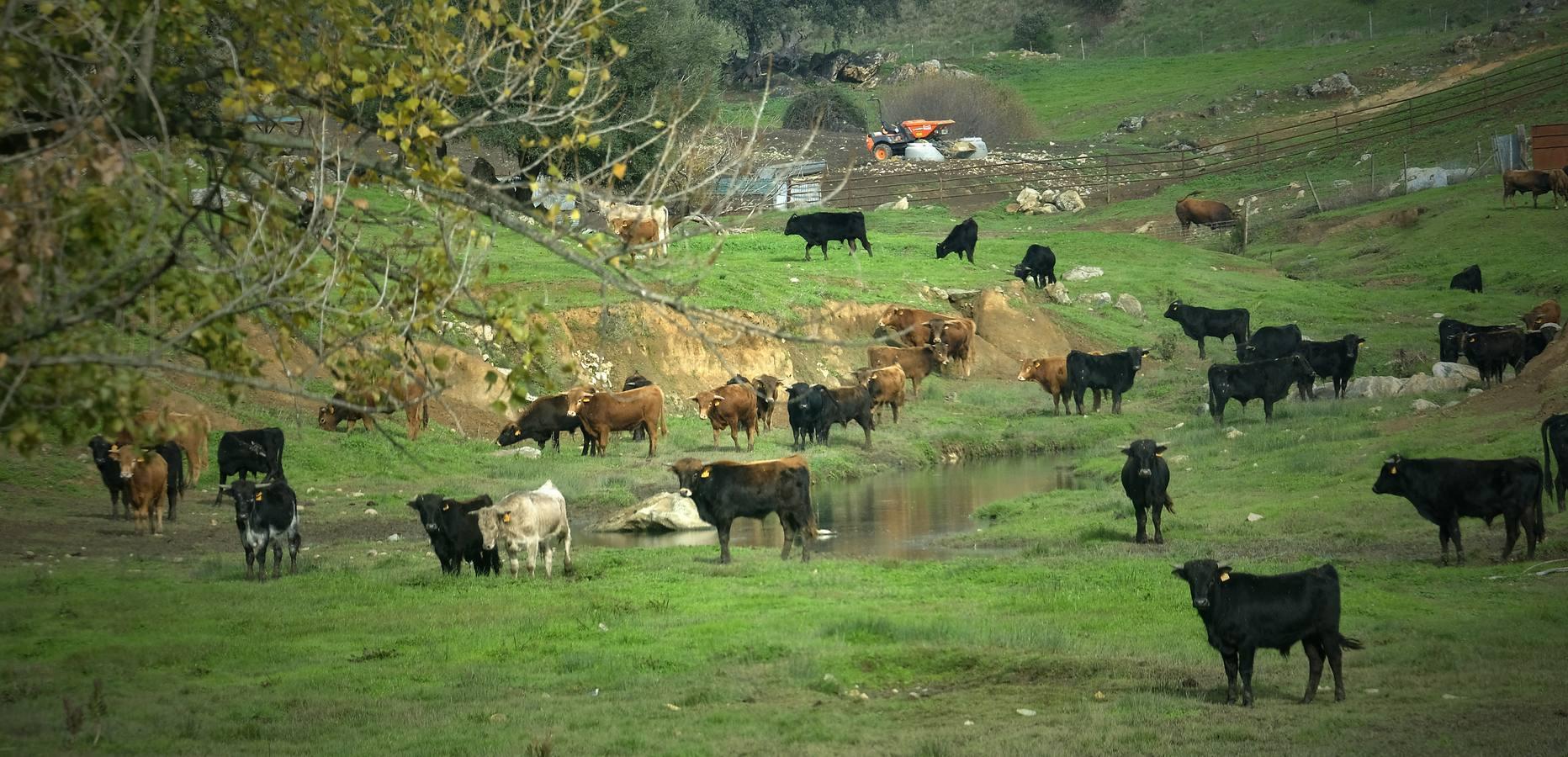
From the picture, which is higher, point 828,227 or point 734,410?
point 828,227

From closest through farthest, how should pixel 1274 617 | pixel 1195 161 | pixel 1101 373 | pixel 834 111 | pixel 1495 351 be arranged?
1. pixel 1274 617
2. pixel 1495 351
3. pixel 1101 373
4. pixel 1195 161
5. pixel 834 111

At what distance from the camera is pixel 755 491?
2222 centimetres

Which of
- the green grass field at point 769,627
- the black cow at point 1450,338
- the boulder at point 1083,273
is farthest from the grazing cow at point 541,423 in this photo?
the boulder at point 1083,273

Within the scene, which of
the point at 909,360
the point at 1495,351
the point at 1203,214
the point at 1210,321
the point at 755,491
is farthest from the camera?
the point at 1203,214

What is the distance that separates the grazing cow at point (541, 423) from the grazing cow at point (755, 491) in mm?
10574

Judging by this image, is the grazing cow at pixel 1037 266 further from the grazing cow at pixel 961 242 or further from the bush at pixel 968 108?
the bush at pixel 968 108

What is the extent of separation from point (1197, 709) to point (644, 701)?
444 centimetres

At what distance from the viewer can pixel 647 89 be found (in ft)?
159

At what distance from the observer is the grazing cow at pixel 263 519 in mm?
19469

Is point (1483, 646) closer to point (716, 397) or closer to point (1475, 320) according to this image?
point (716, 397)

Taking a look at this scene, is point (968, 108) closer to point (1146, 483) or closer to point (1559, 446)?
point (1146, 483)

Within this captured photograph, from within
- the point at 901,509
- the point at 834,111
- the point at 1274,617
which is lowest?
the point at 1274,617

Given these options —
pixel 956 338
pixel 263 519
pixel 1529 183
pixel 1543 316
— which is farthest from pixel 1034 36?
pixel 263 519

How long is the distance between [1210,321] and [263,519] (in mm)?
32331
